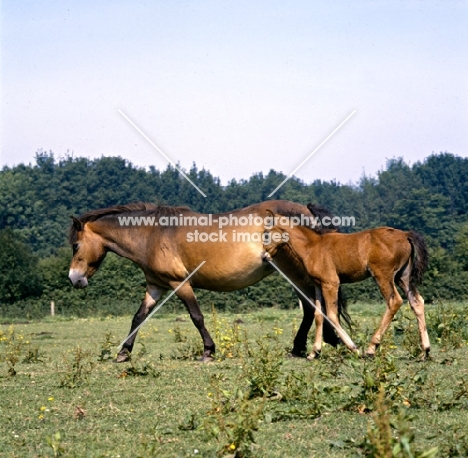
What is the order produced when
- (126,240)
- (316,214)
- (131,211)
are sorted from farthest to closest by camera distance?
(131,211) < (126,240) < (316,214)

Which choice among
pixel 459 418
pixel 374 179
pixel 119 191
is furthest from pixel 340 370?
pixel 374 179

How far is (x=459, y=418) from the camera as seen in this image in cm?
735

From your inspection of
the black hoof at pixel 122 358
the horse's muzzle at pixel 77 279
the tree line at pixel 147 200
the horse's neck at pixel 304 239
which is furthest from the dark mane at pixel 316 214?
the tree line at pixel 147 200

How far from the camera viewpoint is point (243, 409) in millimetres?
6449

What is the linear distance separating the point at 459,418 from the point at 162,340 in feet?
38.6

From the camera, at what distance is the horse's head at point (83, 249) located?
520 inches

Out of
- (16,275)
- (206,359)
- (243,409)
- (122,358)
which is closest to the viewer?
(243,409)

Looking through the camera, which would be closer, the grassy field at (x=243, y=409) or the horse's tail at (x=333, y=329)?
the grassy field at (x=243, y=409)

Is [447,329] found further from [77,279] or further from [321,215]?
→ [77,279]

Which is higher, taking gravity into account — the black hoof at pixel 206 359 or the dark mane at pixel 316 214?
the dark mane at pixel 316 214

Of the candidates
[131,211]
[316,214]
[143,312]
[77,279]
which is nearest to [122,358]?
[143,312]

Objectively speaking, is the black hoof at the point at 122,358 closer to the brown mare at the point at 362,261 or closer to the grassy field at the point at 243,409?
the grassy field at the point at 243,409

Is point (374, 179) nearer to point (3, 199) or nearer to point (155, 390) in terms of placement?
point (3, 199)

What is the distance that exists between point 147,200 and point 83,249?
249 feet
